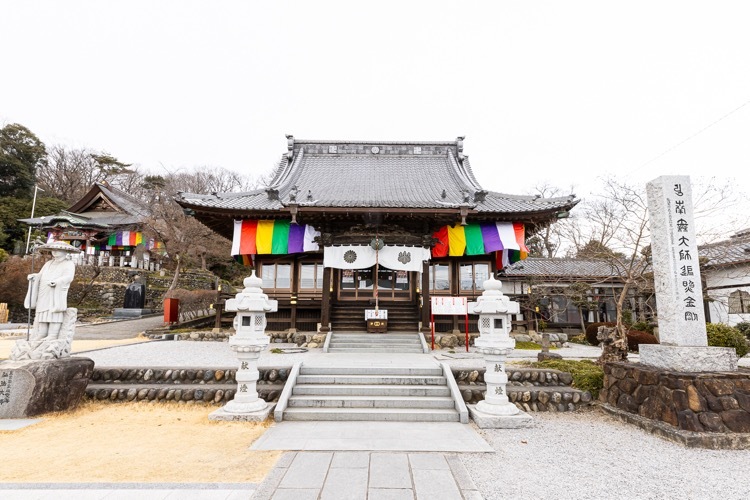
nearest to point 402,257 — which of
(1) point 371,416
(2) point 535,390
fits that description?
(2) point 535,390

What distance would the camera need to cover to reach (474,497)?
3.52m

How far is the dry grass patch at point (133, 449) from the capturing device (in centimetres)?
399

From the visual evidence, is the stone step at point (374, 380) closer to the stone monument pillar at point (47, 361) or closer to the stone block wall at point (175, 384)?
the stone block wall at point (175, 384)

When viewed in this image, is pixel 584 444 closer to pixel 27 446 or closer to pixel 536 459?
pixel 536 459

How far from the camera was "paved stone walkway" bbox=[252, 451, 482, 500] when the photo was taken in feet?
11.7

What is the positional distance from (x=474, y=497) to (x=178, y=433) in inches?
182

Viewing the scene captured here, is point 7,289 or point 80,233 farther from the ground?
point 80,233

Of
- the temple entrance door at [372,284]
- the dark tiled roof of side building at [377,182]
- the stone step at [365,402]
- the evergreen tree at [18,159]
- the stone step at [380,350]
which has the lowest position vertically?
the stone step at [365,402]

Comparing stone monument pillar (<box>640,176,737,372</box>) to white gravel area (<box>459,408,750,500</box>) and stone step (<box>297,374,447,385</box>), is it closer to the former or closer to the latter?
white gravel area (<box>459,408,750,500</box>)

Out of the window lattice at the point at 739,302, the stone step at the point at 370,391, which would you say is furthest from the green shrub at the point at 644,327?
the stone step at the point at 370,391

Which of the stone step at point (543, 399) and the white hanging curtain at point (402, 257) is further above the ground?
the white hanging curtain at point (402, 257)

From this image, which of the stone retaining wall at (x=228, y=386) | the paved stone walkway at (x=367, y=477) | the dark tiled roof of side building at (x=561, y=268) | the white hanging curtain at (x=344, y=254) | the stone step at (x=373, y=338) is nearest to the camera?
the paved stone walkway at (x=367, y=477)

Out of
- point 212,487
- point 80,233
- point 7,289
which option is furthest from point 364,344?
point 80,233

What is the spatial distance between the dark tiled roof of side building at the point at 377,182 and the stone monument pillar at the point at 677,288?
19.2 ft
